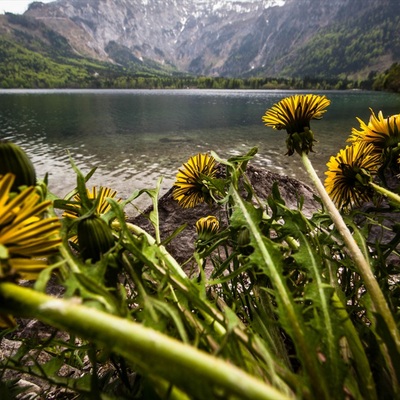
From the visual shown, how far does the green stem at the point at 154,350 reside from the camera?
1.13ft

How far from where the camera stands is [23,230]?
488 mm

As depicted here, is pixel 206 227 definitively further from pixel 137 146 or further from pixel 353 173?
pixel 137 146

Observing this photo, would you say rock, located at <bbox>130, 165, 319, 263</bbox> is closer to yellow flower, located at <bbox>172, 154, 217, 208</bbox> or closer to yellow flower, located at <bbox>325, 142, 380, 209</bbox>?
yellow flower, located at <bbox>172, 154, 217, 208</bbox>

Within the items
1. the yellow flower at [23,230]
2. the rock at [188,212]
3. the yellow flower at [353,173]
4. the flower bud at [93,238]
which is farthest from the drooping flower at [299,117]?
the rock at [188,212]

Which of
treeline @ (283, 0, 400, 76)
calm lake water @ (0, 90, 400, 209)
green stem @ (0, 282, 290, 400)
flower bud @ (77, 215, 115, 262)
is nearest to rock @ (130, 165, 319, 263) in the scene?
flower bud @ (77, 215, 115, 262)

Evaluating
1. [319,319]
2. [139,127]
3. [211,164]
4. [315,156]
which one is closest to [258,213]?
[319,319]

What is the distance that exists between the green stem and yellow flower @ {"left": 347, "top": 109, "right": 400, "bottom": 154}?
120cm

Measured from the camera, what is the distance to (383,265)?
97 centimetres

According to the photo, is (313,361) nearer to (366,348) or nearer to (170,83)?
(366,348)

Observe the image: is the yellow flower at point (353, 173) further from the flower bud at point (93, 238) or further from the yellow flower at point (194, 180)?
the flower bud at point (93, 238)

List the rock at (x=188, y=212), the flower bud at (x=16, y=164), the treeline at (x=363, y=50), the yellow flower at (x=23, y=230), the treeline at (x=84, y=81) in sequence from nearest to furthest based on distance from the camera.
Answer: the yellow flower at (x=23, y=230) < the flower bud at (x=16, y=164) < the rock at (x=188, y=212) < the treeline at (x=84, y=81) < the treeline at (x=363, y=50)

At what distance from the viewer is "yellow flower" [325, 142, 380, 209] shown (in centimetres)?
123

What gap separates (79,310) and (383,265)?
0.96 meters

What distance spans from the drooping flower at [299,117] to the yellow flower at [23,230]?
3.30 feet
